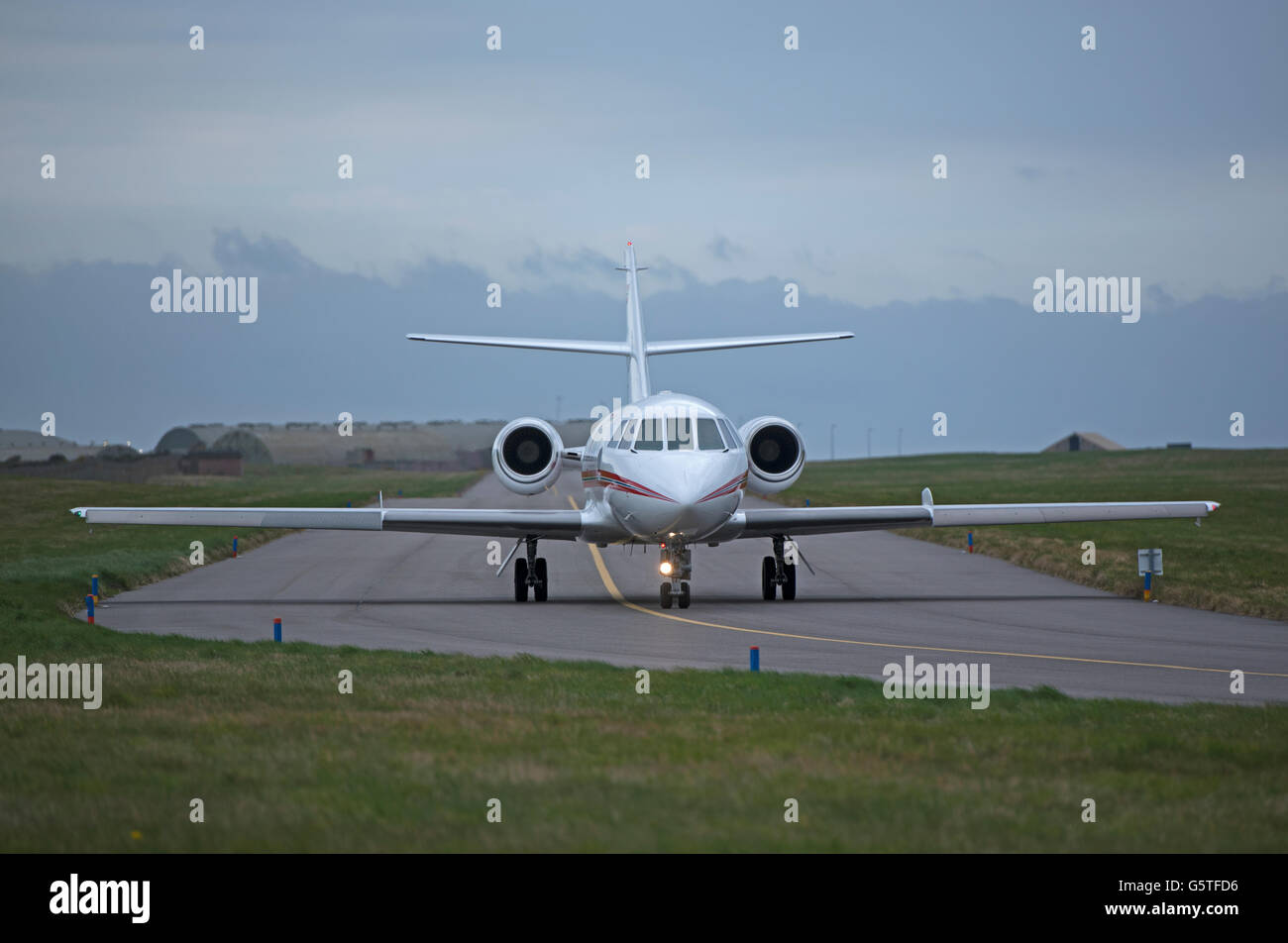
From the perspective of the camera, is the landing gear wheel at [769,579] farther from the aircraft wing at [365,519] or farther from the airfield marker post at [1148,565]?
Result: the airfield marker post at [1148,565]

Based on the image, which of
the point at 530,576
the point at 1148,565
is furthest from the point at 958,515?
the point at 530,576

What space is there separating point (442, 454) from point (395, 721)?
15230 centimetres

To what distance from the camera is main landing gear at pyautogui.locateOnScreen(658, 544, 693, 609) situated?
2456 centimetres

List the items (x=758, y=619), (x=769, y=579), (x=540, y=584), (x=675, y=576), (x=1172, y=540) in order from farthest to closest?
1. (x=1172, y=540)
2. (x=540, y=584)
3. (x=769, y=579)
4. (x=675, y=576)
5. (x=758, y=619)

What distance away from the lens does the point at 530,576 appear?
26656mm

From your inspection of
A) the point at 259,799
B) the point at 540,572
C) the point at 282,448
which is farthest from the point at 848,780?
the point at 282,448

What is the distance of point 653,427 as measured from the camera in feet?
80.3

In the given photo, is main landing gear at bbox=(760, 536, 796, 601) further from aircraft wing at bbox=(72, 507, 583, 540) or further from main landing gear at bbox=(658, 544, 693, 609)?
aircraft wing at bbox=(72, 507, 583, 540)

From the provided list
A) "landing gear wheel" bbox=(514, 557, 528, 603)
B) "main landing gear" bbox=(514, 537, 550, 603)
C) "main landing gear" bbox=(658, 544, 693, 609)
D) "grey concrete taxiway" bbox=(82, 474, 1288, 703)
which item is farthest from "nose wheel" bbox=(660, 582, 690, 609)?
"landing gear wheel" bbox=(514, 557, 528, 603)

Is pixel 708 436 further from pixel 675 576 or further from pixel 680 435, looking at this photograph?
pixel 675 576

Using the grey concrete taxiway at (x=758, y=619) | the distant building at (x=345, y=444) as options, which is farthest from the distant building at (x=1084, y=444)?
the grey concrete taxiway at (x=758, y=619)

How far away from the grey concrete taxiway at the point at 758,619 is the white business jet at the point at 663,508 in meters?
1.27

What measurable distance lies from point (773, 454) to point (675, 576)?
3691mm

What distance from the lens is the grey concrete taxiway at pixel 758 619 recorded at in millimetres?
17281
